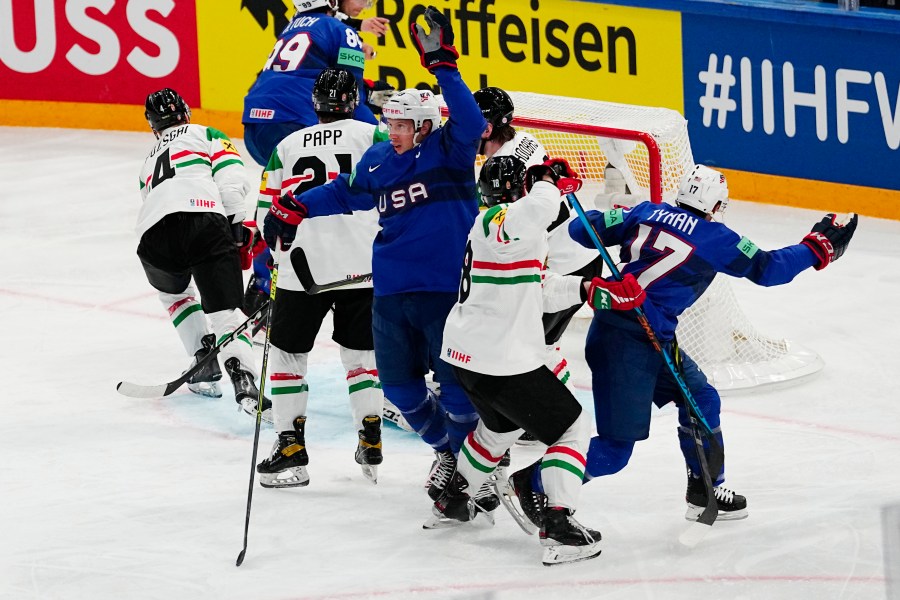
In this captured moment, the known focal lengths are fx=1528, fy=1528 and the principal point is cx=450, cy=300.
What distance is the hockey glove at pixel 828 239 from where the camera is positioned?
182 inches

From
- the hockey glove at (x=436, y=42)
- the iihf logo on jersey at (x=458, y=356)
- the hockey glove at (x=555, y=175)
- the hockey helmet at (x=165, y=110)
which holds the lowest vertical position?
the iihf logo on jersey at (x=458, y=356)

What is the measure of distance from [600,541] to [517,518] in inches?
11.3

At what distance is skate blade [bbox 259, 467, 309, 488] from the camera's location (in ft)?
17.3

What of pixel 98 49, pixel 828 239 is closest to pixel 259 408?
pixel 828 239

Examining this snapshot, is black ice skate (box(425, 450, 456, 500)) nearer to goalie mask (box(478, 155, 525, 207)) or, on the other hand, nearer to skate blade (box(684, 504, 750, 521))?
skate blade (box(684, 504, 750, 521))

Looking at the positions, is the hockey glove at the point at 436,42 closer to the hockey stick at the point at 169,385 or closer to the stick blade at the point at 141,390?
the hockey stick at the point at 169,385

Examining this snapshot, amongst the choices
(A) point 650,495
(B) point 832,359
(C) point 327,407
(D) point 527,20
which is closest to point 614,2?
(D) point 527,20

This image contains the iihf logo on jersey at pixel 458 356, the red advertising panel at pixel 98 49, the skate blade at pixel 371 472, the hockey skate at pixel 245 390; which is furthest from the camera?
the red advertising panel at pixel 98 49

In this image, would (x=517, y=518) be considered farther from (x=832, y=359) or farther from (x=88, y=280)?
(x=88, y=280)

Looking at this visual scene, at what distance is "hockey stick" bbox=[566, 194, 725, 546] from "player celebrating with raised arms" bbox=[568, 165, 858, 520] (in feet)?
0.11

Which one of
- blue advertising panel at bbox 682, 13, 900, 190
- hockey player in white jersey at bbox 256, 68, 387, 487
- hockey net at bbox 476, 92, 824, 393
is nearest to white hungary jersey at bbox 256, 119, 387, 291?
hockey player in white jersey at bbox 256, 68, 387, 487

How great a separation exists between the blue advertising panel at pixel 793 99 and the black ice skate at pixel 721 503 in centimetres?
369

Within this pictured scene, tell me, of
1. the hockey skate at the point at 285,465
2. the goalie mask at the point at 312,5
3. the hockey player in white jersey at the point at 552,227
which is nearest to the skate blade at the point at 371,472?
the hockey skate at the point at 285,465

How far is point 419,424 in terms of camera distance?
4977 millimetres
